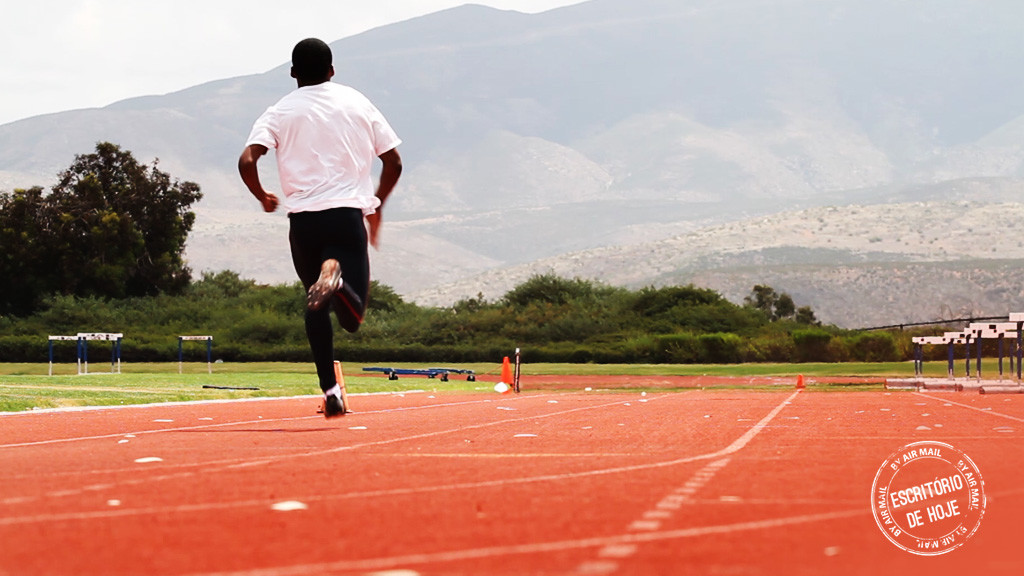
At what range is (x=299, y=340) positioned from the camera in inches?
2562

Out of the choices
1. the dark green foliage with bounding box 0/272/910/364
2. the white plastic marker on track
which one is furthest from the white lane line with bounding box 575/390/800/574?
the dark green foliage with bounding box 0/272/910/364

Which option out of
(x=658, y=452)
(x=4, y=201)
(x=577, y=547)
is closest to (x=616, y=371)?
(x=4, y=201)

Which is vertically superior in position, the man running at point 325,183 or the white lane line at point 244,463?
the man running at point 325,183

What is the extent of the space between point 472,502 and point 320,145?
14.2 feet

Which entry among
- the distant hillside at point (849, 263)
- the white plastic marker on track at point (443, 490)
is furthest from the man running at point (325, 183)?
the distant hillside at point (849, 263)

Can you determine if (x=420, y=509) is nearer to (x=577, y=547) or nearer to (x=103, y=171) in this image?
(x=577, y=547)

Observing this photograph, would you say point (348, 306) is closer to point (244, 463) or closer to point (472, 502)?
point (244, 463)

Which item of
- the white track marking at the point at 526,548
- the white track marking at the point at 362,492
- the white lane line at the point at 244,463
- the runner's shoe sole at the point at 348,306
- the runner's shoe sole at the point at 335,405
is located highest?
the runner's shoe sole at the point at 348,306

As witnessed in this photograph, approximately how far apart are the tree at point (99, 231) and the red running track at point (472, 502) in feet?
187

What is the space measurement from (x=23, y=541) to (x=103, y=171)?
67572 mm

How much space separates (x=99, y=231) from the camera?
63.9 m

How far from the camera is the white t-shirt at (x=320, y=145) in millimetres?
8922

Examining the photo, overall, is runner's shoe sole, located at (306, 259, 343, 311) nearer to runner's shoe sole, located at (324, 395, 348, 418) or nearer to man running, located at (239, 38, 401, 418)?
man running, located at (239, 38, 401, 418)

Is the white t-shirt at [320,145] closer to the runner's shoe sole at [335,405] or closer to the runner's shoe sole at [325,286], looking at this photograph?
the runner's shoe sole at [325,286]
